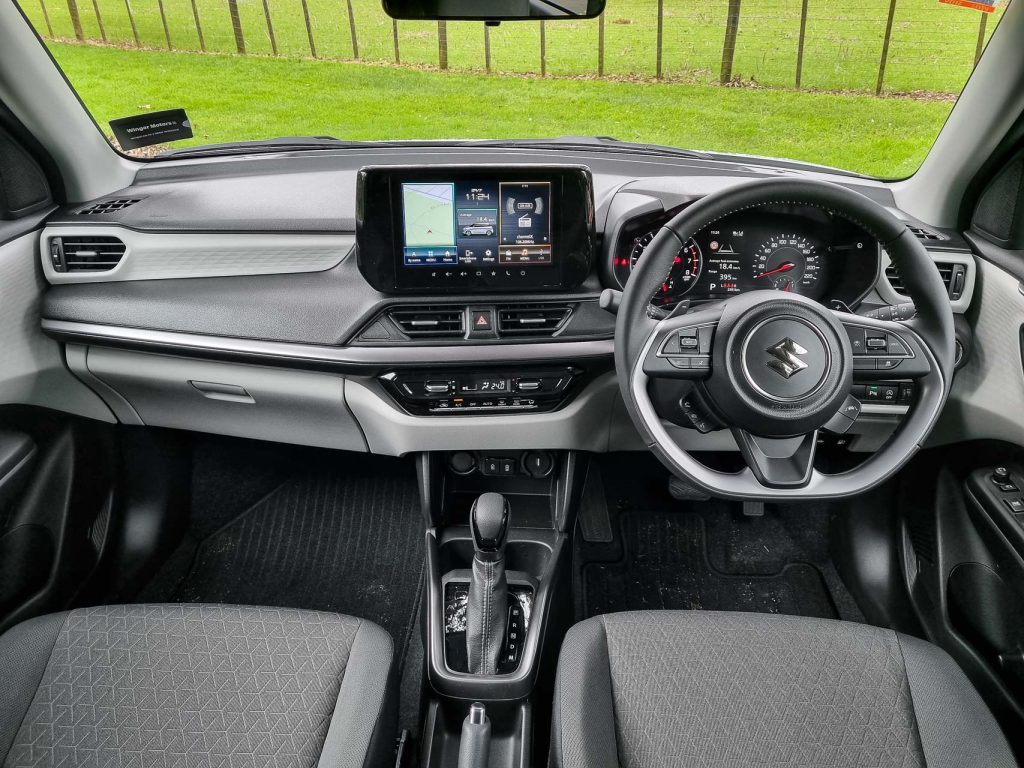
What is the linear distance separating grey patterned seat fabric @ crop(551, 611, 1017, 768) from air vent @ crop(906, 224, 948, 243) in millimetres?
1113

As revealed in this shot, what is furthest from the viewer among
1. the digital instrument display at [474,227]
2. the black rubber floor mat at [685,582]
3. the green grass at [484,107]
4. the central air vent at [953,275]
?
the black rubber floor mat at [685,582]

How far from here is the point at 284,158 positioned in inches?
91.9

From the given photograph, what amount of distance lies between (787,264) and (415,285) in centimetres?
96

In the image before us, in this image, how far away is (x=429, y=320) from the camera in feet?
6.32

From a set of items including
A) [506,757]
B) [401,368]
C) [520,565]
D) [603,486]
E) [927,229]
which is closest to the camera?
[506,757]

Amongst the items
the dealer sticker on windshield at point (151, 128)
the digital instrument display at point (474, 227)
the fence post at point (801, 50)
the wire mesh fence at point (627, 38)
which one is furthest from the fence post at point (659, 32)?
the dealer sticker on windshield at point (151, 128)

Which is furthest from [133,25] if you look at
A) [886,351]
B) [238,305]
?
[886,351]

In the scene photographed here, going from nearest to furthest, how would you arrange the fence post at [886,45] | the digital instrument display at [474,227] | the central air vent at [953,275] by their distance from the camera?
1. the digital instrument display at [474,227]
2. the central air vent at [953,275]
3. the fence post at [886,45]

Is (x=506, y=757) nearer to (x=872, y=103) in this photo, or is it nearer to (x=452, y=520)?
(x=452, y=520)

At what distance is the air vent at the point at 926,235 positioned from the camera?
2.04 metres

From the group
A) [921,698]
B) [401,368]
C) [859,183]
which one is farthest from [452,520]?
[859,183]

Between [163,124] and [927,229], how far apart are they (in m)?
2.36

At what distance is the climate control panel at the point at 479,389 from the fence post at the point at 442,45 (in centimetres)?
103

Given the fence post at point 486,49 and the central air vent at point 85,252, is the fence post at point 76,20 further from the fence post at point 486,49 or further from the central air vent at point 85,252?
the fence post at point 486,49
